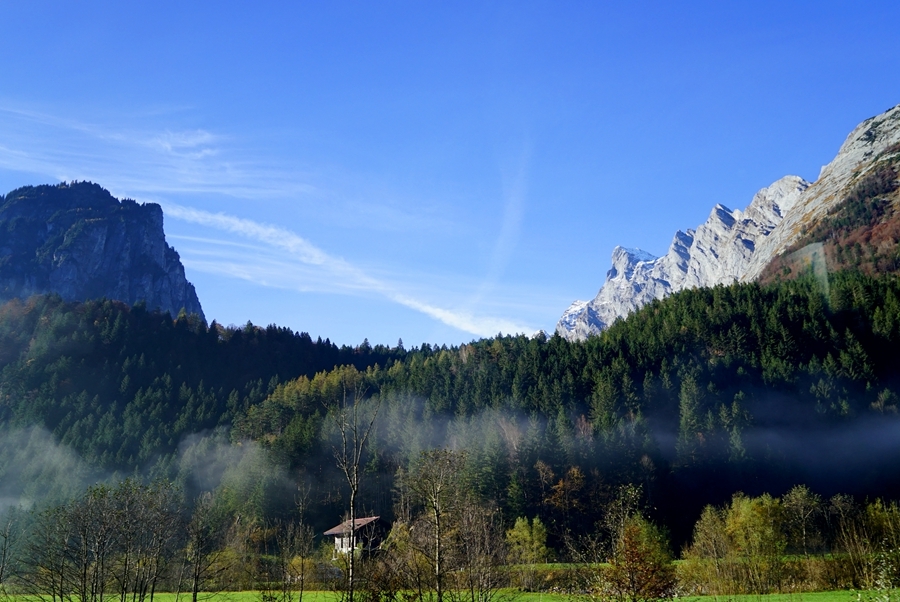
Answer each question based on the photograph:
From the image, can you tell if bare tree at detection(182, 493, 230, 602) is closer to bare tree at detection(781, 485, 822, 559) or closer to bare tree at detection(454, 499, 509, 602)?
bare tree at detection(454, 499, 509, 602)

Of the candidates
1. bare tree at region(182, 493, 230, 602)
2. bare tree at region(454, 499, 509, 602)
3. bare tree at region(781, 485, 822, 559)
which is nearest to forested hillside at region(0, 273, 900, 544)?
bare tree at region(182, 493, 230, 602)

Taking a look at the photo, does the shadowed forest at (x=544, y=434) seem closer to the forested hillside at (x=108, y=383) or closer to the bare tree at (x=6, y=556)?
the forested hillside at (x=108, y=383)


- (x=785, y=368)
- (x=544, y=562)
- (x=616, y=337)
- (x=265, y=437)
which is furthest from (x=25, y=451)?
(x=785, y=368)

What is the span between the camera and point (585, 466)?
10469 cm

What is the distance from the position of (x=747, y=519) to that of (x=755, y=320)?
7739cm

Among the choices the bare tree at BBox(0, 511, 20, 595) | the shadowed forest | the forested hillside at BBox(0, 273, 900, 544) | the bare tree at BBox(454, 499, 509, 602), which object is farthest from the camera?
the forested hillside at BBox(0, 273, 900, 544)

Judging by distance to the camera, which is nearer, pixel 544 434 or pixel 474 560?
pixel 474 560

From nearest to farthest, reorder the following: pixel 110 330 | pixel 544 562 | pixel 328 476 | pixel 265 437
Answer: pixel 544 562 < pixel 328 476 < pixel 265 437 < pixel 110 330

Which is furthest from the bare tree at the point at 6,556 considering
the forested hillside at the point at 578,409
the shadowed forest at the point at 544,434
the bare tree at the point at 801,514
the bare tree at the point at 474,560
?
the bare tree at the point at 801,514

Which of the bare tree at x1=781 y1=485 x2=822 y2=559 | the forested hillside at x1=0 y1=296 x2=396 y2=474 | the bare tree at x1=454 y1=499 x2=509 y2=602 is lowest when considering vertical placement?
the bare tree at x1=781 y1=485 x2=822 y2=559

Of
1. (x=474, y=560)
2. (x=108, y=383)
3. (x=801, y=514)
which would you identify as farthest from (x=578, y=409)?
(x=108, y=383)

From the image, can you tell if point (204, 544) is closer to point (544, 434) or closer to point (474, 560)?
point (474, 560)

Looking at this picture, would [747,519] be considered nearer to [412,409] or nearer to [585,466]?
[585,466]

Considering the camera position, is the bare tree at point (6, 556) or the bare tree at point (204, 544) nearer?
the bare tree at point (6, 556)
